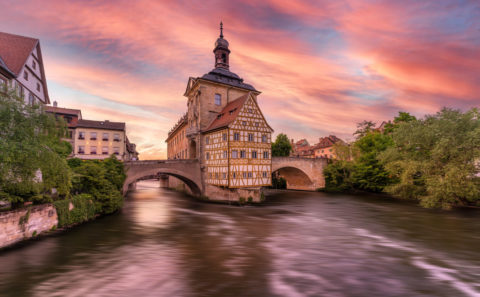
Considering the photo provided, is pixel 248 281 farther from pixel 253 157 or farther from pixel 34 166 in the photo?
pixel 253 157

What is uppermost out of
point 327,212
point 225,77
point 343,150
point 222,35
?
Result: point 222,35

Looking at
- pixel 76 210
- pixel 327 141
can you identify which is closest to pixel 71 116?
pixel 76 210

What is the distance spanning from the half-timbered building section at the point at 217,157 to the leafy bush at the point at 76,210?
41.2 ft

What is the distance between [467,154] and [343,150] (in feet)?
64.3

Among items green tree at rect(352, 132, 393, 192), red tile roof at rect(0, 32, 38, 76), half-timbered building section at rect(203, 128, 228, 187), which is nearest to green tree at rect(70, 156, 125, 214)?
red tile roof at rect(0, 32, 38, 76)

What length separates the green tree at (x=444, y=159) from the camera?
20.4m

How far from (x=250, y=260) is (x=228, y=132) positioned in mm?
16346

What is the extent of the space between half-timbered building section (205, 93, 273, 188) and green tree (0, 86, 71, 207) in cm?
1553

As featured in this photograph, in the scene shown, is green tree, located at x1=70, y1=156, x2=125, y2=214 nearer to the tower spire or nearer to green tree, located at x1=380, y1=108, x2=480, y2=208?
the tower spire

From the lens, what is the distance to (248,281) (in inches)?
322

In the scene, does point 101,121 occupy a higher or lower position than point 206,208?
higher

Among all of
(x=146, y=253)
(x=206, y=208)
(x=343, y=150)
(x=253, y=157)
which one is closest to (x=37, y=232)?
(x=146, y=253)

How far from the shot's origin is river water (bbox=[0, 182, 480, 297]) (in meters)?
7.74

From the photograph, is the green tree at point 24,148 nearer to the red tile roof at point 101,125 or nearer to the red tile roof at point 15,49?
the red tile roof at point 15,49
